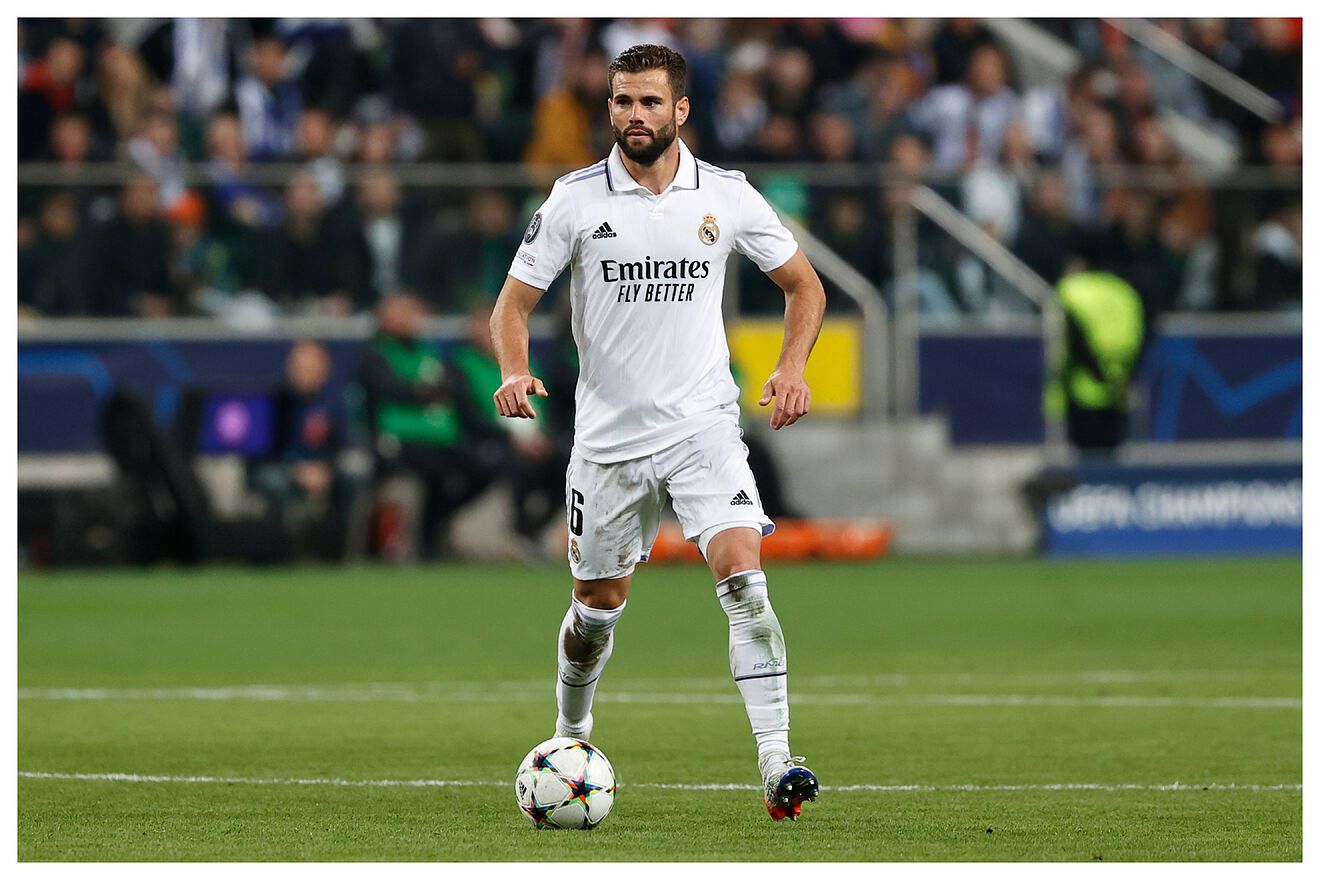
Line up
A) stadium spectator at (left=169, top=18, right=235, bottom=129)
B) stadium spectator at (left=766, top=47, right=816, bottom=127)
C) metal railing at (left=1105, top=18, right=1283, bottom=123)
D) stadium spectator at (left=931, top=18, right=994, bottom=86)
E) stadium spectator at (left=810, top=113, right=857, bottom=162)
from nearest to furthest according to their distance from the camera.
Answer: stadium spectator at (left=169, top=18, right=235, bottom=129) < stadium spectator at (left=810, top=113, right=857, bottom=162) < stadium spectator at (left=766, top=47, right=816, bottom=127) < stadium spectator at (left=931, top=18, right=994, bottom=86) < metal railing at (left=1105, top=18, right=1283, bottom=123)

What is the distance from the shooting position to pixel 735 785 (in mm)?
8047

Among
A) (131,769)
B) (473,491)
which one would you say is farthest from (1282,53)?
(131,769)

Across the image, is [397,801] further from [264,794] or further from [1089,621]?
[1089,621]

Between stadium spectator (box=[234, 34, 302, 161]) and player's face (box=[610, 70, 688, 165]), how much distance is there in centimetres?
1317

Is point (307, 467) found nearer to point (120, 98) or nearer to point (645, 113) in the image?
point (120, 98)

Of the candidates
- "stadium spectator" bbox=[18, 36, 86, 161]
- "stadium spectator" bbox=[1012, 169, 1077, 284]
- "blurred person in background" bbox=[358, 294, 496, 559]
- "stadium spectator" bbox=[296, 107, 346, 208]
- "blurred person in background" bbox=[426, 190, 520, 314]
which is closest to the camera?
"blurred person in background" bbox=[358, 294, 496, 559]

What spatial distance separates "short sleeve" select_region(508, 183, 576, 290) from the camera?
737 centimetres

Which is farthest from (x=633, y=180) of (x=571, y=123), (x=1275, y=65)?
(x=1275, y=65)

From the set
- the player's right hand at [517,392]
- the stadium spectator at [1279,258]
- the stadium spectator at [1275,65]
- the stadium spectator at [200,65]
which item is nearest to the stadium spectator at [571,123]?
the stadium spectator at [200,65]

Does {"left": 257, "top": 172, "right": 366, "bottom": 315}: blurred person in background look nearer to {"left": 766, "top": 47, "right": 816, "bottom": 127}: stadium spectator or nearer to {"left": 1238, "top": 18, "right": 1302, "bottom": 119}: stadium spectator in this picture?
{"left": 766, "top": 47, "right": 816, "bottom": 127}: stadium spectator

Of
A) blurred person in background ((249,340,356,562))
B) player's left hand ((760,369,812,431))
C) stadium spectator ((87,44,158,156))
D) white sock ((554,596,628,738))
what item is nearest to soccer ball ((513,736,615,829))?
white sock ((554,596,628,738))

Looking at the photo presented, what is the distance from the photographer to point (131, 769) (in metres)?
8.54

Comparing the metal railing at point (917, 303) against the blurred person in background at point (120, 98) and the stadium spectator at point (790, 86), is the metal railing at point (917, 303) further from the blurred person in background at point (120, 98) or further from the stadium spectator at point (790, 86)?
the blurred person in background at point (120, 98)

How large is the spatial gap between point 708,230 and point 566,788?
1771mm
